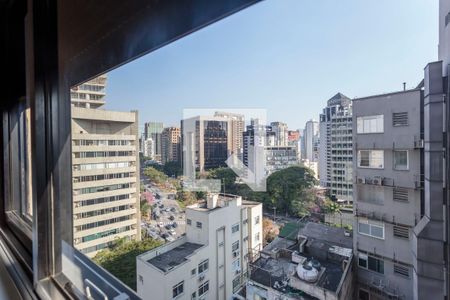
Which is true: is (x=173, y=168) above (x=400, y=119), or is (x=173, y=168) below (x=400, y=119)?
below

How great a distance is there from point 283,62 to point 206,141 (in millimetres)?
455

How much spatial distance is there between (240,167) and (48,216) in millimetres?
855

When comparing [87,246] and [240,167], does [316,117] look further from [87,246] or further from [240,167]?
[87,246]

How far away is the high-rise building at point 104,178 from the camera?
117 cm

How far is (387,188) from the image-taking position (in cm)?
57

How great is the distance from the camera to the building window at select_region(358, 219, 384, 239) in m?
0.61

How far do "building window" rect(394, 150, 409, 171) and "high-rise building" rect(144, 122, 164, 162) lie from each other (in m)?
0.89

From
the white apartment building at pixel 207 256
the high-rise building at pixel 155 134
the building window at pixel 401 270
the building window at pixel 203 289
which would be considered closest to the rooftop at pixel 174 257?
the white apartment building at pixel 207 256

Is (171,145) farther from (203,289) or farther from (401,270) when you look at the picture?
(401,270)

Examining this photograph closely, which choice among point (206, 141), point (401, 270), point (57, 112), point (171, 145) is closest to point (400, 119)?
point (401, 270)

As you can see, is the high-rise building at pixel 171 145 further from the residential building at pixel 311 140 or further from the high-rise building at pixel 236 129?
the residential building at pixel 311 140

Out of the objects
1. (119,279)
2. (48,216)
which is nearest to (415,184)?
(119,279)

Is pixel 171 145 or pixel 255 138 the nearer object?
pixel 255 138

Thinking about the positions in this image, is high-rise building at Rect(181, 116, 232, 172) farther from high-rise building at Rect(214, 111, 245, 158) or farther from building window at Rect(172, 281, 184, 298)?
building window at Rect(172, 281, 184, 298)
